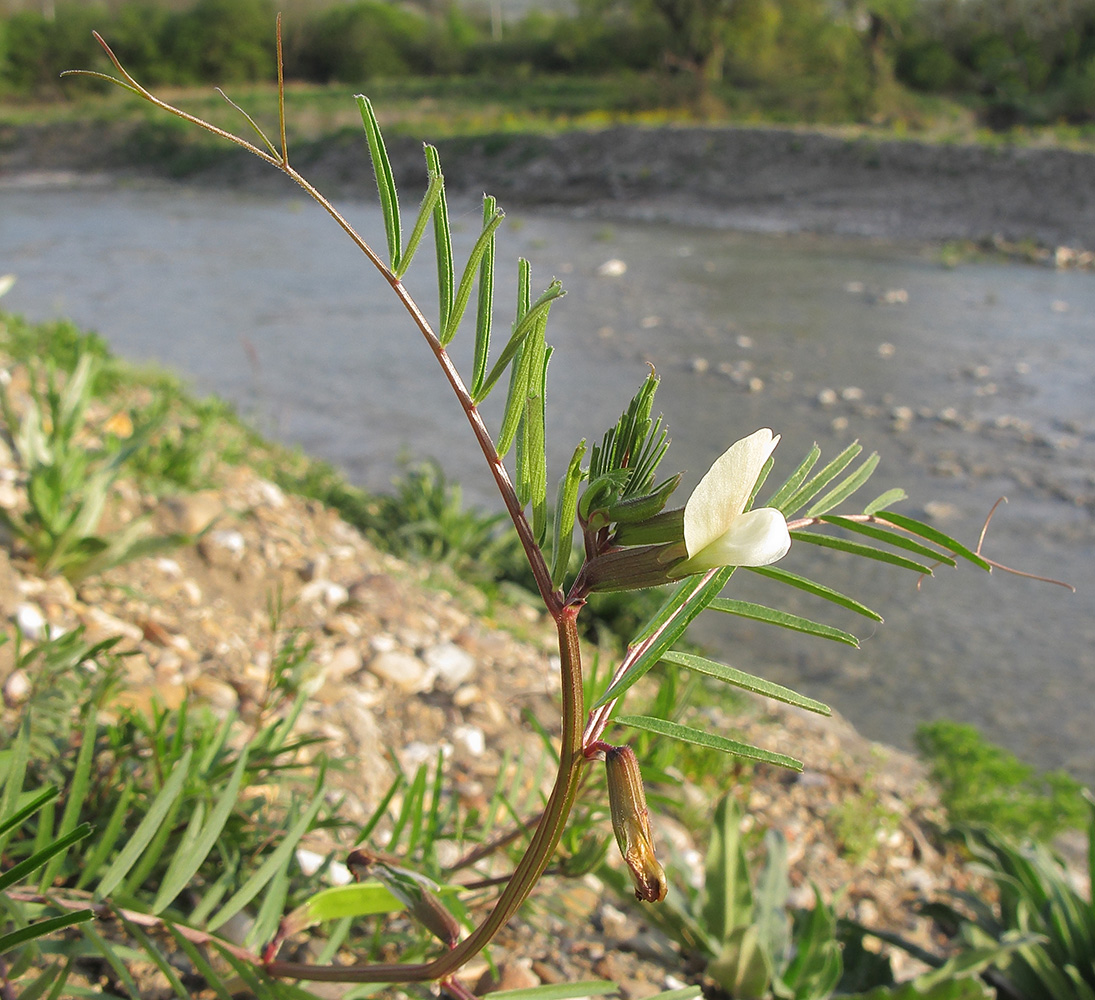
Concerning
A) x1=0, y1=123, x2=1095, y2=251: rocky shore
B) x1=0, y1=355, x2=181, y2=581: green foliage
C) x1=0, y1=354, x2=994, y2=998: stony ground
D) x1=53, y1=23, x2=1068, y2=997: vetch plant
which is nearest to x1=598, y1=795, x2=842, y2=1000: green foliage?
x1=0, y1=354, x2=994, y2=998: stony ground

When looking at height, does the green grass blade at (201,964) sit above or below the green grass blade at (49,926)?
below

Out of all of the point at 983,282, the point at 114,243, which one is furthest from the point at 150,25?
the point at 983,282

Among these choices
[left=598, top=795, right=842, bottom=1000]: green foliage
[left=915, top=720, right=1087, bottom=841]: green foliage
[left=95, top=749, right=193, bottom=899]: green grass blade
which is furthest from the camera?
[left=915, top=720, right=1087, bottom=841]: green foliage

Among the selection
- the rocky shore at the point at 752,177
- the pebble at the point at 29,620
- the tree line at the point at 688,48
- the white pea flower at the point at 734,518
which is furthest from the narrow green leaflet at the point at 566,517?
the tree line at the point at 688,48

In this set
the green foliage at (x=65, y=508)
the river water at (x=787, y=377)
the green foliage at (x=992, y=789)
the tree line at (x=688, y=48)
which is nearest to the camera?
the green foliage at (x=65, y=508)

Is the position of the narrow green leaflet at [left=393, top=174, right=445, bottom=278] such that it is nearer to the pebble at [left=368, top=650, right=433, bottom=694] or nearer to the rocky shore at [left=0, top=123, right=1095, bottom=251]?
the pebble at [left=368, top=650, right=433, bottom=694]

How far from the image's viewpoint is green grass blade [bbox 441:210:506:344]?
480 mm

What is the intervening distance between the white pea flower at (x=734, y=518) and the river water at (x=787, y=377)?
0.89 meters

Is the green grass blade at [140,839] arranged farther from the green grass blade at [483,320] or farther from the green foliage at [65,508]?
the green foliage at [65,508]

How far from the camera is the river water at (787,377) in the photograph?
10.7 ft

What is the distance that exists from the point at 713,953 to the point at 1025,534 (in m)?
3.45

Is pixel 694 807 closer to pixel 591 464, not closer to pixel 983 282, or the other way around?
pixel 591 464

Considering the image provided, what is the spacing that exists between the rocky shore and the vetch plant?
11.3m

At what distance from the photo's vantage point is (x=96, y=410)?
3229 mm
